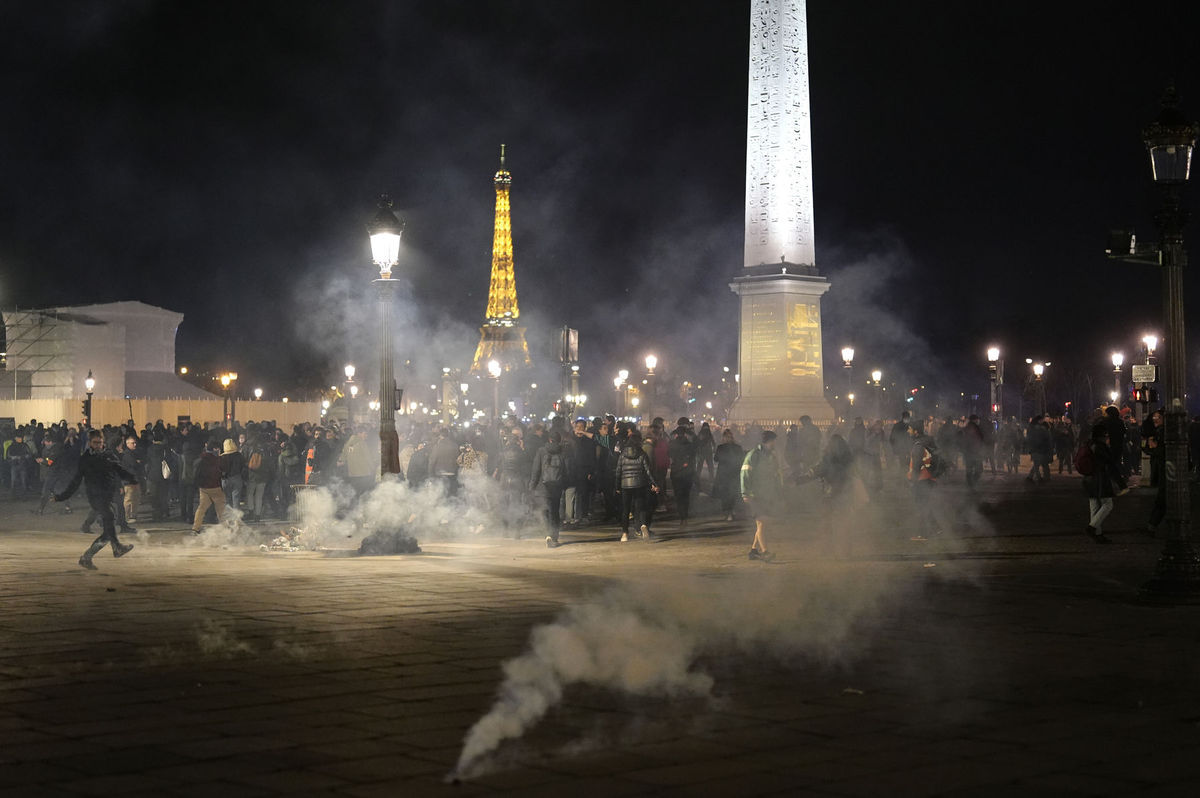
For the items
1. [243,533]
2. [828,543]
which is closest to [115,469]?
[243,533]

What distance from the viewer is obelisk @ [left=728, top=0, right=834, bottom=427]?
34031 millimetres

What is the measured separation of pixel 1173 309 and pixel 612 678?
6509mm

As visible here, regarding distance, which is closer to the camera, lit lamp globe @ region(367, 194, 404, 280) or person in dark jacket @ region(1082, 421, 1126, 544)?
lit lamp globe @ region(367, 194, 404, 280)

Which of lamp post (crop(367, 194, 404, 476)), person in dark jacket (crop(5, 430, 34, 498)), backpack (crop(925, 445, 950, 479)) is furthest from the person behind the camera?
person in dark jacket (crop(5, 430, 34, 498))

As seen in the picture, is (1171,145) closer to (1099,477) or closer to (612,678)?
(1099,477)

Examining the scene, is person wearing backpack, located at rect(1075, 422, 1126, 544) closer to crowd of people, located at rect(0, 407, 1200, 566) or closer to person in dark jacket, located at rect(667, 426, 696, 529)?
crowd of people, located at rect(0, 407, 1200, 566)

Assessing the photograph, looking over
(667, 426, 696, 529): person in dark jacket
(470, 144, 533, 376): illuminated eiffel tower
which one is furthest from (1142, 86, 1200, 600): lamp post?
(470, 144, 533, 376): illuminated eiffel tower

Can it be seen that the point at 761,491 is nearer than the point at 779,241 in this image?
Yes

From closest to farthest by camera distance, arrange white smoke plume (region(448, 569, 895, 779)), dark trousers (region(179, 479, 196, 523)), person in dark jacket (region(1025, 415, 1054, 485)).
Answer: white smoke plume (region(448, 569, 895, 779)), dark trousers (region(179, 479, 196, 523)), person in dark jacket (region(1025, 415, 1054, 485))

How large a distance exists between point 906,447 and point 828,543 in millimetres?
9352

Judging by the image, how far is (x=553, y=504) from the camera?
18641mm

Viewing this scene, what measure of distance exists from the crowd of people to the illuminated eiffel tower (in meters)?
97.7

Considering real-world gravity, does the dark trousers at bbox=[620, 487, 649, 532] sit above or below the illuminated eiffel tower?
below

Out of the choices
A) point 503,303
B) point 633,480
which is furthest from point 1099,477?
point 503,303
